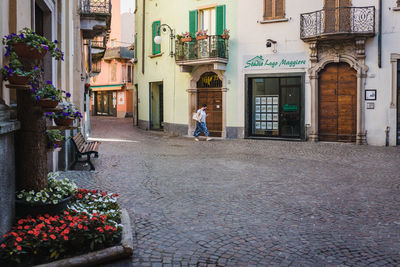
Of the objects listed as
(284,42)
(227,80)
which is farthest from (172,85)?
(284,42)

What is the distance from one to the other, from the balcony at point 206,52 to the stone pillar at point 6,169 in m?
15.5

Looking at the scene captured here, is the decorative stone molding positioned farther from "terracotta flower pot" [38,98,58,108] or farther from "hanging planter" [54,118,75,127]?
"terracotta flower pot" [38,98,58,108]

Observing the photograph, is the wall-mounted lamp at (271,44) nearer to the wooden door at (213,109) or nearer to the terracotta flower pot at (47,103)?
the wooden door at (213,109)

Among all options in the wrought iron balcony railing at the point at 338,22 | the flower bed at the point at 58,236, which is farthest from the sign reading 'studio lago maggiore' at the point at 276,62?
the flower bed at the point at 58,236

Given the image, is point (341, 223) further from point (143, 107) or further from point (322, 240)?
point (143, 107)

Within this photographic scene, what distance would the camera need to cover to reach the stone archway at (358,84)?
17.0 meters

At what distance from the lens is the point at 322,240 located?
16.3 feet

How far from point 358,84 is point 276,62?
3.64m

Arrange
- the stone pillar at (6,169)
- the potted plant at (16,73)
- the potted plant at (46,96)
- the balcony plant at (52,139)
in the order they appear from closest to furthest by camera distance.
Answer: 1. the stone pillar at (6,169)
2. the potted plant at (16,73)
3. the potted plant at (46,96)
4. the balcony plant at (52,139)

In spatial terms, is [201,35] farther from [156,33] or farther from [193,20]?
[156,33]

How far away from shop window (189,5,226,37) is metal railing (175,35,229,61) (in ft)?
1.92

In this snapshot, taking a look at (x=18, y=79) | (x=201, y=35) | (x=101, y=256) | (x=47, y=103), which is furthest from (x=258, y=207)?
(x=201, y=35)

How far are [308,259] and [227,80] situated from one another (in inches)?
636

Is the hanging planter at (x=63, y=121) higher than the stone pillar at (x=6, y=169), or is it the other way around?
the hanging planter at (x=63, y=121)
